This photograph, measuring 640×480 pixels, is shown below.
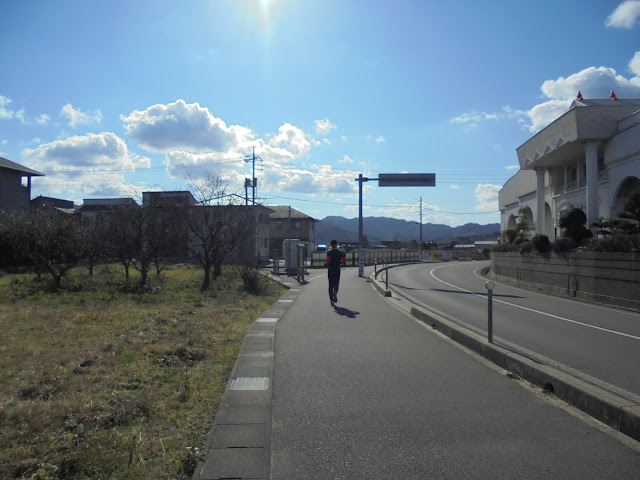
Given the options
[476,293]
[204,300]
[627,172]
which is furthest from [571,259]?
[204,300]

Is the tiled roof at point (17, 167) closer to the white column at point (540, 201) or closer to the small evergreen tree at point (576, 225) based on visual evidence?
the small evergreen tree at point (576, 225)

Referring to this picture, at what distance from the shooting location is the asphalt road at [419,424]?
12.8ft

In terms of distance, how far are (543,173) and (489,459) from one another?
121 ft

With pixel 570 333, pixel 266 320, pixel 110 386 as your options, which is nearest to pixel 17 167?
pixel 266 320

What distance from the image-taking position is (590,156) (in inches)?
1086

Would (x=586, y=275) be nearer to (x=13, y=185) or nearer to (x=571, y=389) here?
(x=571, y=389)

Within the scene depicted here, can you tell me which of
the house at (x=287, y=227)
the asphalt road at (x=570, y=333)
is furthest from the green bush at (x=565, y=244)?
the house at (x=287, y=227)

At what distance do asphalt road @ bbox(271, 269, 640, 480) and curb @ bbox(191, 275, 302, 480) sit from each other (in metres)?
0.12

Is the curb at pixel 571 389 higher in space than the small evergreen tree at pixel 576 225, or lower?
lower

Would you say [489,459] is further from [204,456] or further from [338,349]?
[338,349]

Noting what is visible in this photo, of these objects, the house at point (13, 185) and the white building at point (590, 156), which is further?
the house at point (13, 185)

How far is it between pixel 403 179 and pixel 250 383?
25.5 m

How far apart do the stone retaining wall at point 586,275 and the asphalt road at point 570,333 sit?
928mm

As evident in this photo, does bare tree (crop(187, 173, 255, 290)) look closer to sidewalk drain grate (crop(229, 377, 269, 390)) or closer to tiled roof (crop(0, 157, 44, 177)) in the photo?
sidewalk drain grate (crop(229, 377, 269, 390))
